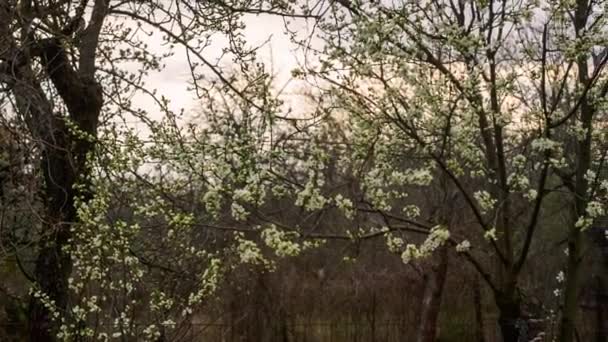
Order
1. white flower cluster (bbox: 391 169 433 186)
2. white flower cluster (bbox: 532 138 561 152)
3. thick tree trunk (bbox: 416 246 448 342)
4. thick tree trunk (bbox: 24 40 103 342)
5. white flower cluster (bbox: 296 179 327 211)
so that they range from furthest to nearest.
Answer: thick tree trunk (bbox: 416 246 448 342) → white flower cluster (bbox: 391 169 433 186) → thick tree trunk (bbox: 24 40 103 342) → white flower cluster (bbox: 532 138 561 152) → white flower cluster (bbox: 296 179 327 211)

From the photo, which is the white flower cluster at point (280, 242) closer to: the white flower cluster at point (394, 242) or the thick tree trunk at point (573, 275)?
the white flower cluster at point (394, 242)

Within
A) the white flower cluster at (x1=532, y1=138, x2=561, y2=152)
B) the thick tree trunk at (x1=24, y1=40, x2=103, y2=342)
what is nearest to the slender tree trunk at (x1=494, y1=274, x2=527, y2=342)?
the white flower cluster at (x1=532, y1=138, x2=561, y2=152)

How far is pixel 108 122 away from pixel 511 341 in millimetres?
3456

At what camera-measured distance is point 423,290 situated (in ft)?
43.0

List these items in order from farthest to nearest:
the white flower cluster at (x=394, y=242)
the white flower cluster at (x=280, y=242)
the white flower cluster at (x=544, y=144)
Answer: the white flower cluster at (x=544, y=144), the white flower cluster at (x=394, y=242), the white flower cluster at (x=280, y=242)

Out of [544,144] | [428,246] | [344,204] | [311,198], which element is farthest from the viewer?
[544,144]

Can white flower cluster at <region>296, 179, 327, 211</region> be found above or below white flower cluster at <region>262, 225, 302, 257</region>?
above

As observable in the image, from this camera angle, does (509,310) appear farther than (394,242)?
Yes

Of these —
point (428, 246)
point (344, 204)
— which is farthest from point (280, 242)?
point (428, 246)

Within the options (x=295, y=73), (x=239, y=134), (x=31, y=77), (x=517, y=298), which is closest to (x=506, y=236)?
(x=517, y=298)

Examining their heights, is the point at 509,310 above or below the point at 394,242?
below

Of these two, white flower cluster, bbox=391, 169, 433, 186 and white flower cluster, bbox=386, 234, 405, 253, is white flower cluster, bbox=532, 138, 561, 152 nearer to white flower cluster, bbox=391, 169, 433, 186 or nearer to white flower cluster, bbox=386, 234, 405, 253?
white flower cluster, bbox=391, 169, 433, 186

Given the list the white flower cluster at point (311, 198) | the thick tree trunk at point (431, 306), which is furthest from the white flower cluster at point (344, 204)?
the thick tree trunk at point (431, 306)

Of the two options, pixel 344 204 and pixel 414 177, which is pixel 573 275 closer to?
pixel 414 177
